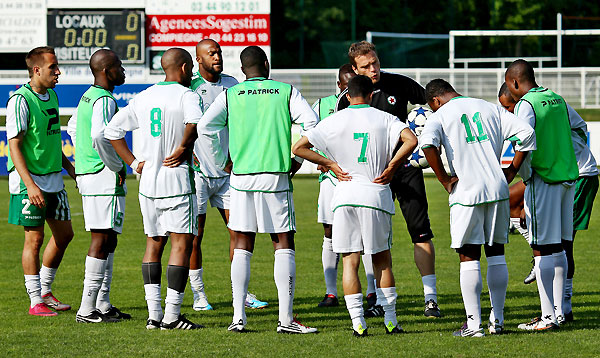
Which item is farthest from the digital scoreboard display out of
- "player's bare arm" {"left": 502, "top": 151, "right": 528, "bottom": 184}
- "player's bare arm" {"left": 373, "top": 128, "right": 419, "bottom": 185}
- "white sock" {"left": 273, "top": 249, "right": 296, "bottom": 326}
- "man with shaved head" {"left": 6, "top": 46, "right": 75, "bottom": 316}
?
"player's bare arm" {"left": 502, "top": 151, "right": 528, "bottom": 184}

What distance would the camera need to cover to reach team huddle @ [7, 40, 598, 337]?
293 inches

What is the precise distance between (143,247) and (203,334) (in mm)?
6268

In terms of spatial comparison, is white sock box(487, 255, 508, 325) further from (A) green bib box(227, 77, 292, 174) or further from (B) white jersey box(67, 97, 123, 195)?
(B) white jersey box(67, 97, 123, 195)

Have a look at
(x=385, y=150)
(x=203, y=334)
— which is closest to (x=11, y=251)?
(x=203, y=334)

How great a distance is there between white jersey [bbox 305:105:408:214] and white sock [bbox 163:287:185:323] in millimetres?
1518

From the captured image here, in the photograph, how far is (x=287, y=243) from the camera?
783cm

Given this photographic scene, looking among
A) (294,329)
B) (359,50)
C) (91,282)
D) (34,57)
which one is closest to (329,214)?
(359,50)

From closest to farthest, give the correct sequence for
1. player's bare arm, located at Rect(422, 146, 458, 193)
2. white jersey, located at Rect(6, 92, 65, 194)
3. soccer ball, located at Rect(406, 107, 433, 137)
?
→ player's bare arm, located at Rect(422, 146, 458, 193) → white jersey, located at Rect(6, 92, 65, 194) → soccer ball, located at Rect(406, 107, 433, 137)

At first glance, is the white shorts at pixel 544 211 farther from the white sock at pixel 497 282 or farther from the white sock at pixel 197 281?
the white sock at pixel 197 281

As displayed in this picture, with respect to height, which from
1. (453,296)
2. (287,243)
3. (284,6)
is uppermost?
(284,6)

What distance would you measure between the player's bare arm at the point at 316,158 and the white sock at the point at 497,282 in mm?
1313

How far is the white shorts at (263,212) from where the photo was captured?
7.77 metres

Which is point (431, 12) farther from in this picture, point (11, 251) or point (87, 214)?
point (87, 214)

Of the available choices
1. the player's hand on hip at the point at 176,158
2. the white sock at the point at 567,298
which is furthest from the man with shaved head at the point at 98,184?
the white sock at the point at 567,298
